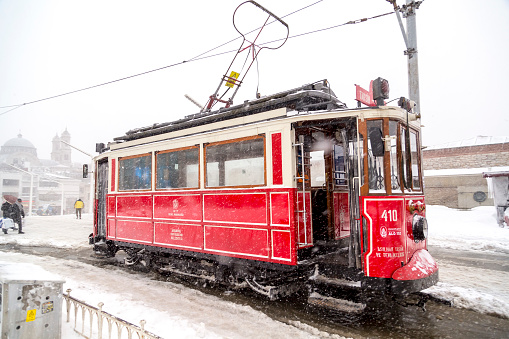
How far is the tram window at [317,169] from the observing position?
6187 millimetres

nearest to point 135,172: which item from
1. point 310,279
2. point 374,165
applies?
point 310,279

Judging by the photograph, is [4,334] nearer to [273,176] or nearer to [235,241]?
[235,241]

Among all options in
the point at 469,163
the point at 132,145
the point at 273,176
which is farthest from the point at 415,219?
the point at 469,163

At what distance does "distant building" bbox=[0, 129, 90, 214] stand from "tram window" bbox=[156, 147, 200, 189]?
1093 inches

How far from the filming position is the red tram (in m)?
4.66

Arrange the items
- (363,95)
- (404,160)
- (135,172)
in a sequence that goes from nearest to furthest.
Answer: (404,160) → (363,95) → (135,172)

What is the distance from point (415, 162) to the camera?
5.19 meters

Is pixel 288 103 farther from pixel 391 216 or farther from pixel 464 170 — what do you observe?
pixel 464 170

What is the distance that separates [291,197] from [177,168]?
2829mm

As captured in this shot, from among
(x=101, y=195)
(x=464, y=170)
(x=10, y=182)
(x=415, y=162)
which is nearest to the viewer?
(x=415, y=162)

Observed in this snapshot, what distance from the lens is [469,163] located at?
82.2 feet

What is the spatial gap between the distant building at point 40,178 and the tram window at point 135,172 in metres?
26.1

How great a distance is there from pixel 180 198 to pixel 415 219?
4261 mm

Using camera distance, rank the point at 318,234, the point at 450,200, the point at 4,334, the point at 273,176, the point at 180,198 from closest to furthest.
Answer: the point at 4,334, the point at 273,176, the point at 318,234, the point at 180,198, the point at 450,200
